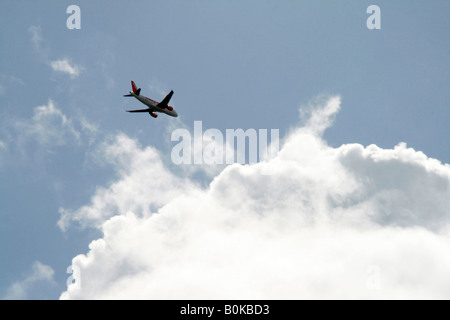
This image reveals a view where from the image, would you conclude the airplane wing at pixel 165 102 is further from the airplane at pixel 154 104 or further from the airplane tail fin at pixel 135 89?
the airplane tail fin at pixel 135 89

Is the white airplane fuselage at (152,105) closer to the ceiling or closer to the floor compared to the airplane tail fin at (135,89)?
closer to the floor

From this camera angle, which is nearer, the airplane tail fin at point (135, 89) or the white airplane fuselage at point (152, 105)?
the airplane tail fin at point (135, 89)

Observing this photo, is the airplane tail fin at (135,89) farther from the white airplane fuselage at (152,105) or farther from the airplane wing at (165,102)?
the airplane wing at (165,102)

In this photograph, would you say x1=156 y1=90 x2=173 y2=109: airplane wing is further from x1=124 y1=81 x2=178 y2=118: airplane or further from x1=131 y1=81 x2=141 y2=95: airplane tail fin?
x1=131 y1=81 x2=141 y2=95: airplane tail fin

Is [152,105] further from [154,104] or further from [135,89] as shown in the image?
[135,89]

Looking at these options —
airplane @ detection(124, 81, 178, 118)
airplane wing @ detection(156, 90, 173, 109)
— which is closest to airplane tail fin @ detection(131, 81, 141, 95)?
airplane @ detection(124, 81, 178, 118)

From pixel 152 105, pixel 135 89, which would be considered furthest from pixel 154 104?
pixel 135 89

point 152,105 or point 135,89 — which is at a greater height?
point 135,89

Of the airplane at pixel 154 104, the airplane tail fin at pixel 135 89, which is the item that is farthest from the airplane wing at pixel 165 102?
the airplane tail fin at pixel 135 89

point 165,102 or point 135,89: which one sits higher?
point 135,89
